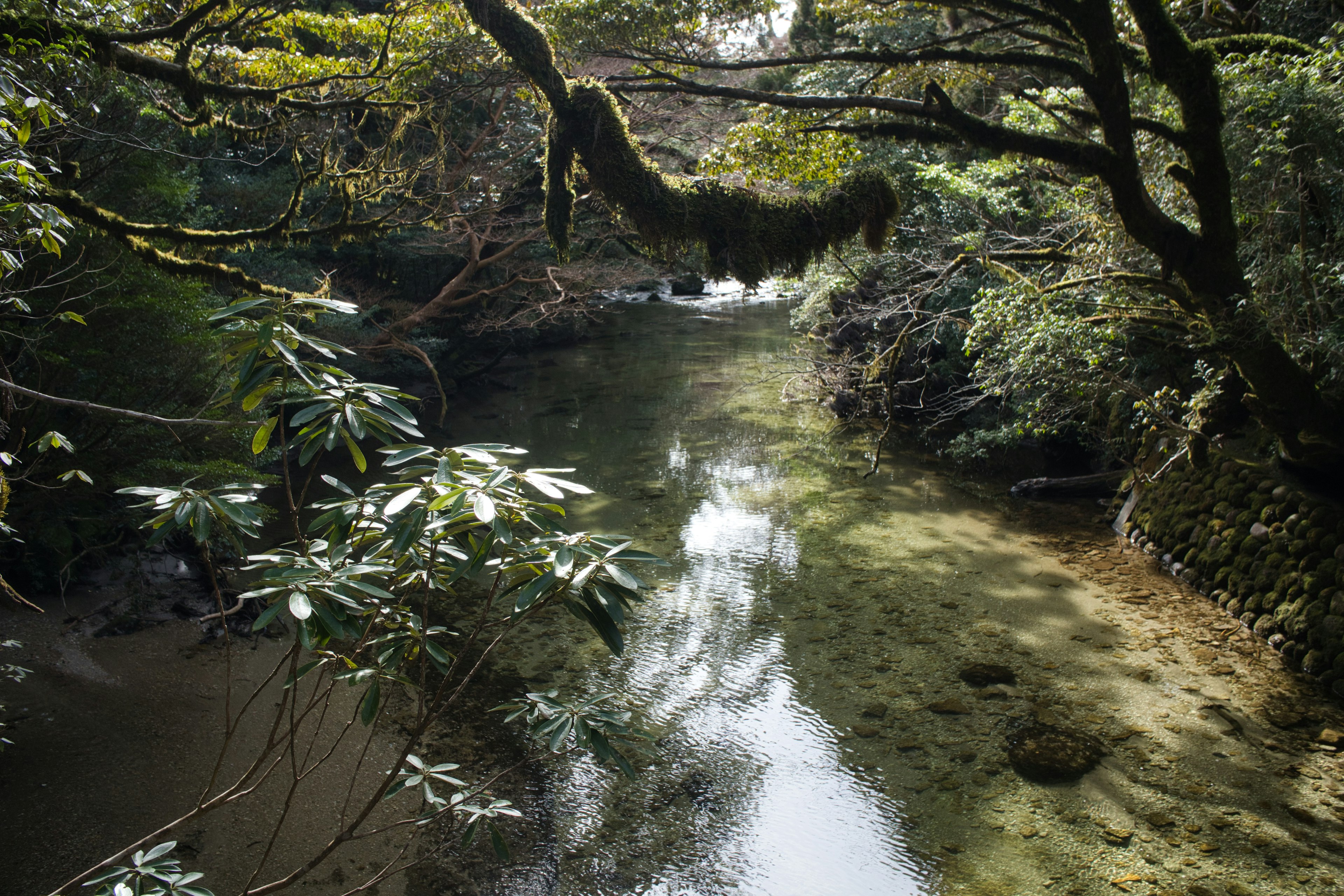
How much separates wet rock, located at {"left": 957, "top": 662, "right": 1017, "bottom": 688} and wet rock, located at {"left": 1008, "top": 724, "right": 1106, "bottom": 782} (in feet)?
1.69

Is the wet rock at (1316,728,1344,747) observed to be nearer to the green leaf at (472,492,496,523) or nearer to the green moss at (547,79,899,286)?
the green moss at (547,79,899,286)

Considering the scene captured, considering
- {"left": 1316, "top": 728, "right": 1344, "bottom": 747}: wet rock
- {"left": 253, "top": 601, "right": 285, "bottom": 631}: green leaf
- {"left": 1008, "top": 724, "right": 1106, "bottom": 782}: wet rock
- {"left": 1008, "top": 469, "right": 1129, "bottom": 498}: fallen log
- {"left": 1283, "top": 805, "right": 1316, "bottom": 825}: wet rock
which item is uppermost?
{"left": 253, "top": 601, "right": 285, "bottom": 631}: green leaf

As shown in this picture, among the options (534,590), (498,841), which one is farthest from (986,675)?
(534,590)

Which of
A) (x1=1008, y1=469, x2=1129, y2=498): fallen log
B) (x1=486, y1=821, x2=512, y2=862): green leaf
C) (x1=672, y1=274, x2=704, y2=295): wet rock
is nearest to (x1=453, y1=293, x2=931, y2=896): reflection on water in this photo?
(x1=486, y1=821, x2=512, y2=862): green leaf

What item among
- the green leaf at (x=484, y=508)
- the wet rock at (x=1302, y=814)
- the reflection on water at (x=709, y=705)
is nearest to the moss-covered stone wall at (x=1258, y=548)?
the wet rock at (x=1302, y=814)

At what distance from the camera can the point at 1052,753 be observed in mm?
4570

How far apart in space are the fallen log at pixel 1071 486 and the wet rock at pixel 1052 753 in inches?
179

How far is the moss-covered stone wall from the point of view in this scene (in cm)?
523

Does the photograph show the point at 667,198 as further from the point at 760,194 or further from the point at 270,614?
the point at 270,614

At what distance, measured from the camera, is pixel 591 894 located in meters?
3.62

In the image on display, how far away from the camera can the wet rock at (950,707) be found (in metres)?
5.01

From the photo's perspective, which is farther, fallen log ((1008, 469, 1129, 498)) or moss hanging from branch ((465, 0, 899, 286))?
fallen log ((1008, 469, 1129, 498))

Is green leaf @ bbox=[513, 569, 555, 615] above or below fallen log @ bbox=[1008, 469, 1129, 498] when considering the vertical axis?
above

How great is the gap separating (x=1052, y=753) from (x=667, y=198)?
4404 millimetres
